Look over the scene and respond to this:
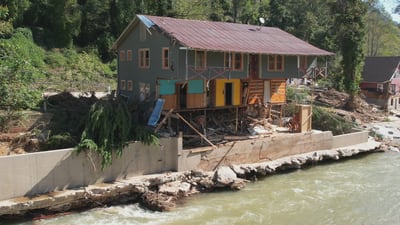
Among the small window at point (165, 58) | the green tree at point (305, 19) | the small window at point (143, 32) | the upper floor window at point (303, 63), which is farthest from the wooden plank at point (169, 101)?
the green tree at point (305, 19)

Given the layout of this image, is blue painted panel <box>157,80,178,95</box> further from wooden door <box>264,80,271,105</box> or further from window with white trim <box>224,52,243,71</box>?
wooden door <box>264,80,271,105</box>

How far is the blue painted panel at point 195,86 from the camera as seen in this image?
26.8 metres

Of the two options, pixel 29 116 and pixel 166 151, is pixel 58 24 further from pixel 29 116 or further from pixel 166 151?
pixel 166 151

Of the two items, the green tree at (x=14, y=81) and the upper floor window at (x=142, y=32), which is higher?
the upper floor window at (x=142, y=32)

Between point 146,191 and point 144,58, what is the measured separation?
9.26 meters

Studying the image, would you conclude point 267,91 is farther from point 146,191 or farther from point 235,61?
point 146,191

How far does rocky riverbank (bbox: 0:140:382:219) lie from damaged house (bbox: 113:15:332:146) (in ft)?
10.7

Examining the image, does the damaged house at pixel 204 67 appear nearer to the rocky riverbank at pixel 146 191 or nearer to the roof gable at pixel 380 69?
the rocky riverbank at pixel 146 191

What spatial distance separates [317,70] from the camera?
30984 mm

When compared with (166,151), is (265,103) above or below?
above

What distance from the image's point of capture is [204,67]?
25.5m

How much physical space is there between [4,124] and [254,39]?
1603 centimetres

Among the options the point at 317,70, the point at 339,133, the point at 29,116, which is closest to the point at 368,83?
the point at 339,133

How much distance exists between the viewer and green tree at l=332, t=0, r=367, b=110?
144ft
